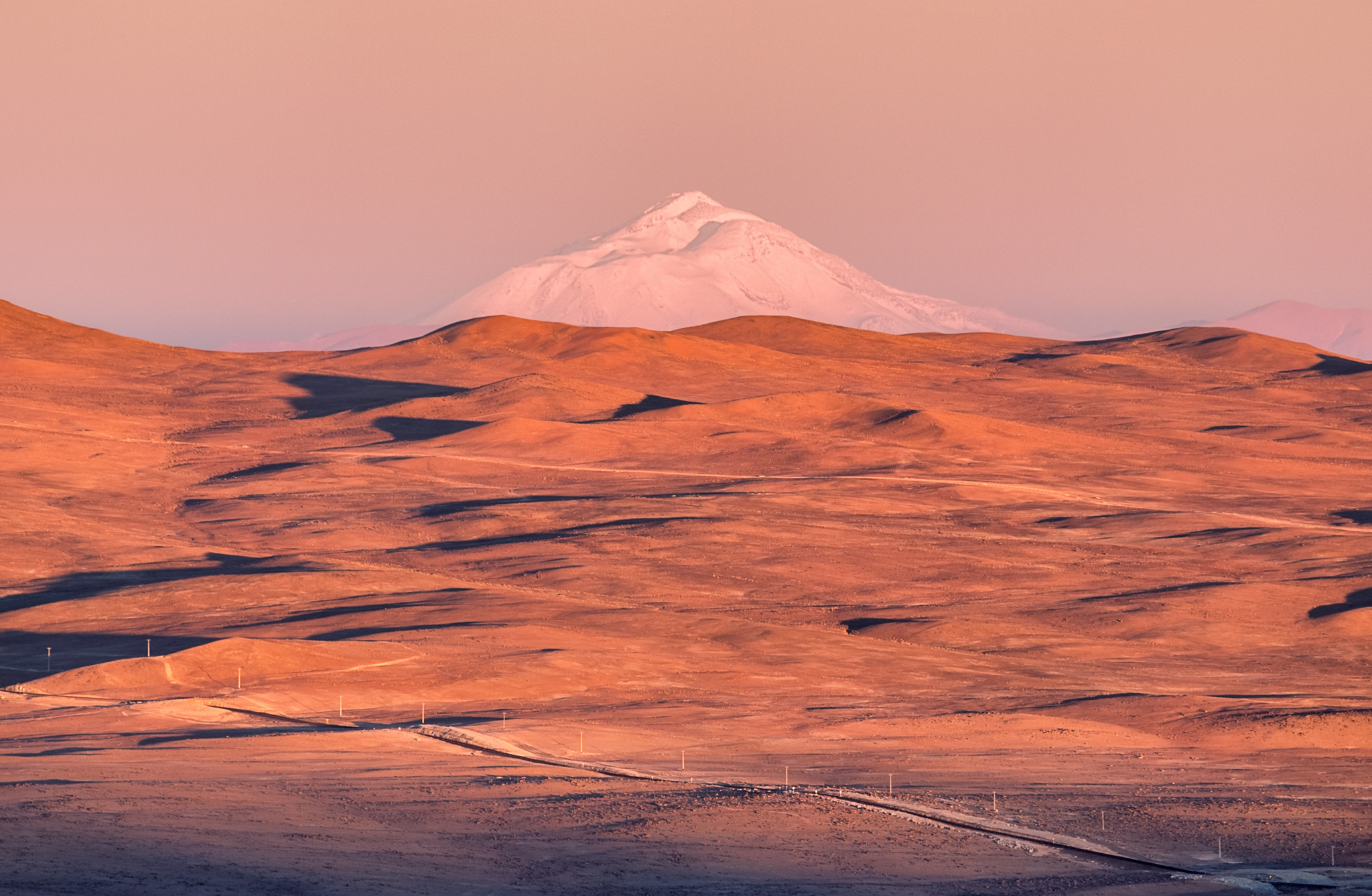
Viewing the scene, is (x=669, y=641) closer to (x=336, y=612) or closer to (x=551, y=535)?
(x=336, y=612)

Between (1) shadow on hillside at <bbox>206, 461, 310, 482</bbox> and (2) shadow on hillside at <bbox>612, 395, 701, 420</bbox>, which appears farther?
(2) shadow on hillside at <bbox>612, 395, 701, 420</bbox>

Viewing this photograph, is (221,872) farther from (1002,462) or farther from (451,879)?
(1002,462)

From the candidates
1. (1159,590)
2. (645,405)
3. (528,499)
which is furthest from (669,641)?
(645,405)

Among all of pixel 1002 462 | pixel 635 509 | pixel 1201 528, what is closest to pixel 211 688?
pixel 635 509

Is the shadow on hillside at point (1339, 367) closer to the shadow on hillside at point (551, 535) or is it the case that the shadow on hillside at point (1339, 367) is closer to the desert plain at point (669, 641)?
the desert plain at point (669, 641)

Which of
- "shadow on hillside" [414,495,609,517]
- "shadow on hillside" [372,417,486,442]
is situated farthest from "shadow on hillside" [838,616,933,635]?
"shadow on hillside" [372,417,486,442]

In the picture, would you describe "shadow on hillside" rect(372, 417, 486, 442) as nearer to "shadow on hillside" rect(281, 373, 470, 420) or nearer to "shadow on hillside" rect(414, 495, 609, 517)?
"shadow on hillside" rect(281, 373, 470, 420)

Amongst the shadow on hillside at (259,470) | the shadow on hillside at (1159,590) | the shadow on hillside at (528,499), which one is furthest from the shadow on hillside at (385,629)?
the shadow on hillside at (259,470)
